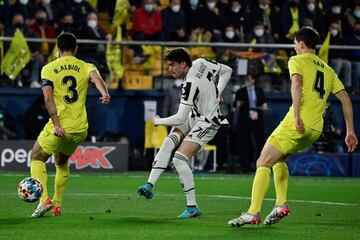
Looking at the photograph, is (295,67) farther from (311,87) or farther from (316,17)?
(316,17)

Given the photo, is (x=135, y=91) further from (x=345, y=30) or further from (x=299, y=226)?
(x=299, y=226)

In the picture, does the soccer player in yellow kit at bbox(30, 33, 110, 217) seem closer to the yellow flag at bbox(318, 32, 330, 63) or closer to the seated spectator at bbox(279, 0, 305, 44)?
the yellow flag at bbox(318, 32, 330, 63)

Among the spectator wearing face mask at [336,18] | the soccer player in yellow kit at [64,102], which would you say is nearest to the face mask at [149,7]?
the spectator wearing face mask at [336,18]

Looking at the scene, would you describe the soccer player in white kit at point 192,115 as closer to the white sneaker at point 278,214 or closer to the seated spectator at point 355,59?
the white sneaker at point 278,214

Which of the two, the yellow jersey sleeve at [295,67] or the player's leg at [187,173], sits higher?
the yellow jersey sleeve at [295,67]

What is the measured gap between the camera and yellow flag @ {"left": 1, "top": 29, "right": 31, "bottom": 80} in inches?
924

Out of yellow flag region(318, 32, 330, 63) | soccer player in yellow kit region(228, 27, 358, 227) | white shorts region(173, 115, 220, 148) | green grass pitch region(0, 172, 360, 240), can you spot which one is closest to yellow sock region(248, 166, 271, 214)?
soccer player in yellow kit region(228, 27, 358, 227)

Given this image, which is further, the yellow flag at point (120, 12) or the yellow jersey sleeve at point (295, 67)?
the yellow flag at point (120, 12)

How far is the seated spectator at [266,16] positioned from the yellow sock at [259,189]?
50.0 ft

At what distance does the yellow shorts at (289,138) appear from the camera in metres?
11.3

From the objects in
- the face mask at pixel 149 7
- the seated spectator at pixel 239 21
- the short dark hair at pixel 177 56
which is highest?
the face mask at pixel 149 7

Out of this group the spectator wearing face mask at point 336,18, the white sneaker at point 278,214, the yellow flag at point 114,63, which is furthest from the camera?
the spectator wearing face mask at point 336,18

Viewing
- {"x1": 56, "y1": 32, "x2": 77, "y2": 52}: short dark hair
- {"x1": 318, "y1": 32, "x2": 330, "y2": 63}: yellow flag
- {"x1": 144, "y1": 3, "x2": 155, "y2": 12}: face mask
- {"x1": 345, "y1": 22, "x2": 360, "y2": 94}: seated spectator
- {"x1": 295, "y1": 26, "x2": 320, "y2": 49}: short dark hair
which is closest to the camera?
{"x1": 295, "y1": 26, "x2": 320, "y2": 49}: short dark hair

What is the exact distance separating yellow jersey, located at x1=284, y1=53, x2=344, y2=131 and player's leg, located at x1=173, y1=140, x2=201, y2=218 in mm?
1856
